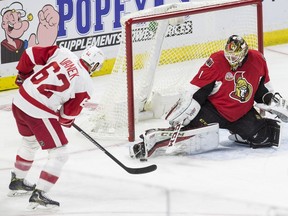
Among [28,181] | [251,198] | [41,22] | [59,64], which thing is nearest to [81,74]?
[59,64]

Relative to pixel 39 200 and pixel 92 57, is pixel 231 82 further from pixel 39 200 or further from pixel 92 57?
pixel 39 200

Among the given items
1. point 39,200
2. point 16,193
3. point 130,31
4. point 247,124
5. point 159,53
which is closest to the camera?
point 39,200

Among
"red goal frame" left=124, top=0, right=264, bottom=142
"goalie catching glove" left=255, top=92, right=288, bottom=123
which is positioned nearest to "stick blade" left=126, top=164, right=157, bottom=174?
"red goal frame" left=124, top=0, right=264, bottom=142

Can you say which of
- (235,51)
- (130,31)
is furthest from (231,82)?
(130,31)

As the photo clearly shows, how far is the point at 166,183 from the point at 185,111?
0.57 m

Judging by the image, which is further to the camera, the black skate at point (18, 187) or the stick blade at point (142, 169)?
the stick blade at point (142, 169)

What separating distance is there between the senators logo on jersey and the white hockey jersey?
116cm

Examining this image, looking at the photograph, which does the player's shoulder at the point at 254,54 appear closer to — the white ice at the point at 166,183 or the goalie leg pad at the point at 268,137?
the goalie leg pad at the point at 268,137

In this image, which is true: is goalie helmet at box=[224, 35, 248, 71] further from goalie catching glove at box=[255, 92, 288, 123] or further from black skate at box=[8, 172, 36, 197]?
A: black skate at box=[8, 172, 36, 197]

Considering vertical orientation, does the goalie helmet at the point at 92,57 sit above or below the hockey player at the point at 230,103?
above

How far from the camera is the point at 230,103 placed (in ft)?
20.0

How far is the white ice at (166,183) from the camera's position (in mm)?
5152

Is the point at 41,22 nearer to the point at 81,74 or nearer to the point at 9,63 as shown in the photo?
the point at 9,63

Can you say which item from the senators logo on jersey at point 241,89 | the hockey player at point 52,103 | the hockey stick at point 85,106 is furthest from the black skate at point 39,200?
the hockey stick at point 85,106
